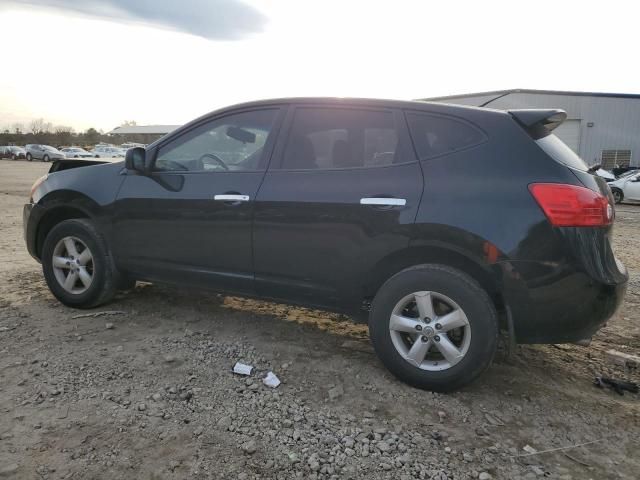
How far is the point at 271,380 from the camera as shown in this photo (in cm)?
312

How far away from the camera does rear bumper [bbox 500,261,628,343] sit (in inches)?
106

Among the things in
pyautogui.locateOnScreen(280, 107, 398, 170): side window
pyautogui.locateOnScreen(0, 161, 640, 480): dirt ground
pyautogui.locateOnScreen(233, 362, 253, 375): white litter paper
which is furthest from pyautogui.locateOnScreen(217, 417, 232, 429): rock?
pyautogui.locateOnScreen(280, 107, 398, 170): side window

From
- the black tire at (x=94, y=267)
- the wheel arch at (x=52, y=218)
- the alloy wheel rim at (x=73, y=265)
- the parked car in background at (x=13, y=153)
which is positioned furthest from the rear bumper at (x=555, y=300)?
the parked car in background at (x=13, y=153)

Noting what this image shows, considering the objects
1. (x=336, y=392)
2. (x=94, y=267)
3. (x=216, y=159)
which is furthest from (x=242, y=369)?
(x=94, y=267)

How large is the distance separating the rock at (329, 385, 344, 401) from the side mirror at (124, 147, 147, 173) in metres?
2.34

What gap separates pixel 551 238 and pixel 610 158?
104 feet

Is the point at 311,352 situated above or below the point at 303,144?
below

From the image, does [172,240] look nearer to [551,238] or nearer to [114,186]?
[114,186]

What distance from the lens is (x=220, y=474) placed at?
225 cm

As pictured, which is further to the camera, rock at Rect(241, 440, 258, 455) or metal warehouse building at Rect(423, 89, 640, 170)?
metal warehouse building at Rect(423, 89, 640, 170)

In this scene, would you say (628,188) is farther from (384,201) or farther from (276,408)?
(276,408)

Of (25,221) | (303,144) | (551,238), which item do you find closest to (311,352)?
(303,144)

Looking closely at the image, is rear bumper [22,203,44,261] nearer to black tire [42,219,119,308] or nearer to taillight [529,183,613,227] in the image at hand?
black tire [42,219,119,308]

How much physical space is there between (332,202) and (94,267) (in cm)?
227
